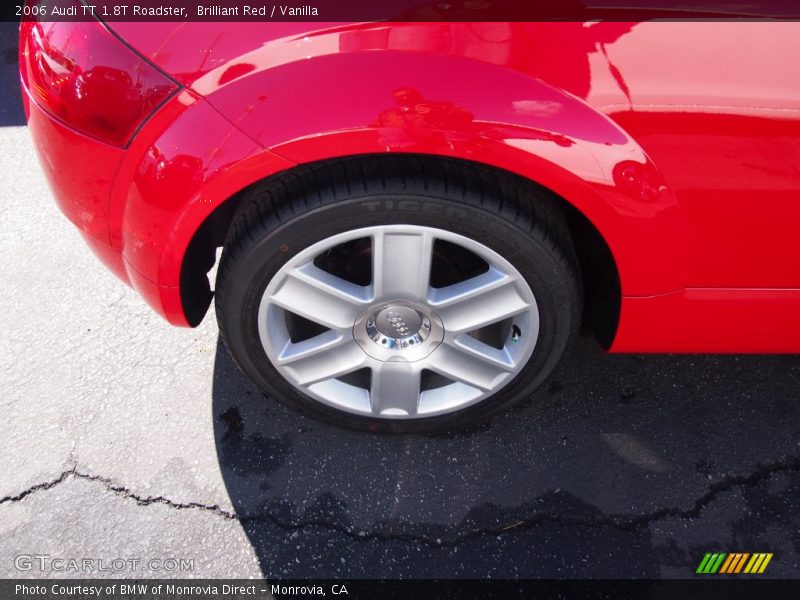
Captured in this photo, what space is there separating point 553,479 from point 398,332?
0.59m

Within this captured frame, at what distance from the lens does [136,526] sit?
1.77 metres

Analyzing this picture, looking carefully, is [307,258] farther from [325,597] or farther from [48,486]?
[48,486]

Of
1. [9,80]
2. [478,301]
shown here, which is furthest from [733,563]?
[9,80]

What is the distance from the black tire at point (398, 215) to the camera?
4.74 ft

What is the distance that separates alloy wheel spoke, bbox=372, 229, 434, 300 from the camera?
59.2 inches

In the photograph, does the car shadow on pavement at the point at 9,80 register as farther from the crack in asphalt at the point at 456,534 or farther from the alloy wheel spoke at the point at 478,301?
the alloy wheel spoke at the point at 478,301

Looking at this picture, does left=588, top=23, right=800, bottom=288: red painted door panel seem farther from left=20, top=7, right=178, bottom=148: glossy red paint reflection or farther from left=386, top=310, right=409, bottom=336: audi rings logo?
left=20, top=7, right=178, bottom=148: glossy red paint reflection

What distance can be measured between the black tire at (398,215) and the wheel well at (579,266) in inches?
3.0

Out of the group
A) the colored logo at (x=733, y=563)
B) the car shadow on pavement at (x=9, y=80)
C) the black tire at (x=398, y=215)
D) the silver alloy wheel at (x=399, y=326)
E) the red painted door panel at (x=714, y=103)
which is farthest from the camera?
the car shadow on pavement at (x=9, y=80)

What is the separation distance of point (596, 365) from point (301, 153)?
1.19 meters

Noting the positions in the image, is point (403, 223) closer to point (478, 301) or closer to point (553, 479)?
point (478, 301)

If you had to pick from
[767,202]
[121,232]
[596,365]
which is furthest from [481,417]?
[121,232]

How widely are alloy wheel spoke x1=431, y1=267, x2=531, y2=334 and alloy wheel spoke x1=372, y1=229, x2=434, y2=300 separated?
0.23 ft

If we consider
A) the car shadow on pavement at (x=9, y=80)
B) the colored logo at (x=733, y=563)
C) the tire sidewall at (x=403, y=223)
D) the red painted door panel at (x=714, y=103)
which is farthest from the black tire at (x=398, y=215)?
the car shadow on pavement at (x=9, y=80)
